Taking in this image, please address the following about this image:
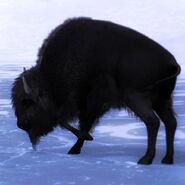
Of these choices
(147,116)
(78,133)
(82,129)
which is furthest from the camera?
(82,129)

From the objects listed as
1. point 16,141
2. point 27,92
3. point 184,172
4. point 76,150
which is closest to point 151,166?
point 184,172

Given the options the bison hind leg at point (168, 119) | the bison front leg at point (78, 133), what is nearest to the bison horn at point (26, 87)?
the bison front leg at point (78, 133)

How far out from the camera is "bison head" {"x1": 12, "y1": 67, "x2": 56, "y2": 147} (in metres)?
5.27

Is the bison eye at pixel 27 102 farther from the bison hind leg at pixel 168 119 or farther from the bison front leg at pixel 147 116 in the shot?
the bison hind leg at pixel 168 119

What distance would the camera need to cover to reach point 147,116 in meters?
4.88

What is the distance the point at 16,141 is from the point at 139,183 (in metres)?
2.16

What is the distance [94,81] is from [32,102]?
0.63 metres

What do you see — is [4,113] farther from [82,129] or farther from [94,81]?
[94,81]

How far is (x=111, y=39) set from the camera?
5.11 meters

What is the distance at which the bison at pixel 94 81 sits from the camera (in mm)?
4898

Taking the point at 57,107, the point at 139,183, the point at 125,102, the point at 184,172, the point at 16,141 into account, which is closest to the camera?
the point at 139,183

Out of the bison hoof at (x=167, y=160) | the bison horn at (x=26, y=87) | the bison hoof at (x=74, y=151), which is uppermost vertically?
the bison horn at (x=26, y=87)

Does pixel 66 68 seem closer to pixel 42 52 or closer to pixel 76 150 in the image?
→ pixel 42 52

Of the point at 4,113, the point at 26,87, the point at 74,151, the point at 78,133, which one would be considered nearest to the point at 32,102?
the point at 26,87
